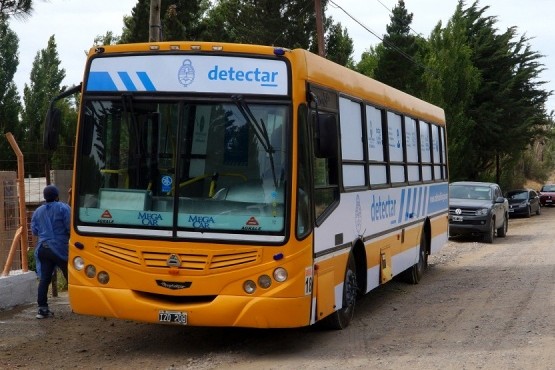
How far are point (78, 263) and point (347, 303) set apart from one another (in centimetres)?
322

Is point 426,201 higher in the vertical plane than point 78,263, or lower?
higher

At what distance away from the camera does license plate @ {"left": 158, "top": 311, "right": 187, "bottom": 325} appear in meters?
8.85

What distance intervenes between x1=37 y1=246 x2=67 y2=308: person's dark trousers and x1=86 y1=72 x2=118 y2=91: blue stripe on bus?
3019mm

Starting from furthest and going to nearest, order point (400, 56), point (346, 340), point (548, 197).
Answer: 1. point (548, 197)
2. point (400, 56)
3. point (346, 340)

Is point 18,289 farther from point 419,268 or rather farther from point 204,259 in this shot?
point 419,268

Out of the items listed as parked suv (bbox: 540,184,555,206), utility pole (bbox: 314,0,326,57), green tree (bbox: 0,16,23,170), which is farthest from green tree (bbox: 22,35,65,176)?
parked suv (bbox: 540,184,555,206)

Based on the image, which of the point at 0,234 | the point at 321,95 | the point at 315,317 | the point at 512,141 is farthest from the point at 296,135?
the point at 512,141

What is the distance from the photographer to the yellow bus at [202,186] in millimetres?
8805

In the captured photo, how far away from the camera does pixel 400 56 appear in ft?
170

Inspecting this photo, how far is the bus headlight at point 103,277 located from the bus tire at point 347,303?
8.82 feet

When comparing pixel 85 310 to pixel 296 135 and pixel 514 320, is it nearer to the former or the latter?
pixel 296 135

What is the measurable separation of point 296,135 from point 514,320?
4.32 metres

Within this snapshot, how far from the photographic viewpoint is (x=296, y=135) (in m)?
8.92

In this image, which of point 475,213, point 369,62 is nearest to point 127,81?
point 475,213
